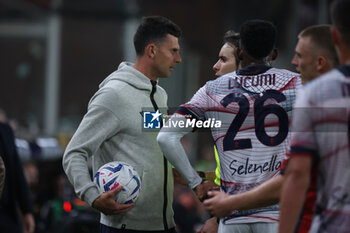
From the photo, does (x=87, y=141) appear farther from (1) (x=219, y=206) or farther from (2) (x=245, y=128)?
(1) (x=219, y=206)

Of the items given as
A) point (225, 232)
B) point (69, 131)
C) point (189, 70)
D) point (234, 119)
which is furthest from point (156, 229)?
point (189, 70)

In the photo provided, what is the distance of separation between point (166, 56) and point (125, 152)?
86 centimetres

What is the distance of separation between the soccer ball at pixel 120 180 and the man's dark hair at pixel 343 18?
205 centimetres

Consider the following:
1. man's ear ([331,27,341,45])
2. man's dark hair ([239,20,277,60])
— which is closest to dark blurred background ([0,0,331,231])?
man's dark hair ([239,20,277,60])

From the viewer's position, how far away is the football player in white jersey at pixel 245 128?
4.75m

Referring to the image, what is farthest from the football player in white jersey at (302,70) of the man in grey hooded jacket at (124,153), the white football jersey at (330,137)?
the man in grey hooded jacket at (124,153)

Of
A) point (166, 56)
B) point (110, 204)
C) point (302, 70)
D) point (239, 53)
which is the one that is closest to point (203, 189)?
point (110, 204)

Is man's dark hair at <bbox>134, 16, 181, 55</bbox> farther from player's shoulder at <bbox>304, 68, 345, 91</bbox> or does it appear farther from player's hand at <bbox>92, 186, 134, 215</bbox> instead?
player's shoulder at <bbox>304, 68, 345, 91</bbox>

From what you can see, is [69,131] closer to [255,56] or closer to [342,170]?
[255,56]

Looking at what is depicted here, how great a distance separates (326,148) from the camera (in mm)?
3305

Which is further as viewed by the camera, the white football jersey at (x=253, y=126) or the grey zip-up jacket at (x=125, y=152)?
the grey zip-up jacket at (x=125, y=152)

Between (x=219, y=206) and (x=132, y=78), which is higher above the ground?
(x=132, y=78)

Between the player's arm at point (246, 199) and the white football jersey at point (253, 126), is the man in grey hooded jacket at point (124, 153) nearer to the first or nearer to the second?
the white football jersey at point (253, 126)

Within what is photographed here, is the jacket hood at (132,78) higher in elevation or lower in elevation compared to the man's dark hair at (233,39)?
lower
